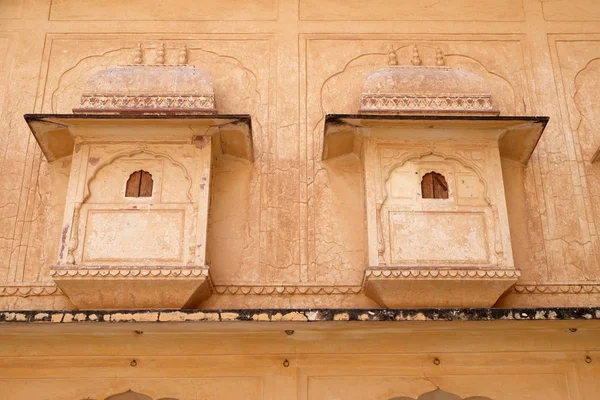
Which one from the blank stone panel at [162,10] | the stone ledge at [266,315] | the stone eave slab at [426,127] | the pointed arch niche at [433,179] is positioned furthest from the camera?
the blank stone panel at [162,10]

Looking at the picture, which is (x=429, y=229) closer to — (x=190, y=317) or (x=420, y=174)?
(x=420, y=174)

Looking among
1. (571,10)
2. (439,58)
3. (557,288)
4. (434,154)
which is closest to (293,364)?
(434,154)

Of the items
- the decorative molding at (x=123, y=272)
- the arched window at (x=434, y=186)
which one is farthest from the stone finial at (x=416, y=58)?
the decorative molding at (x=123, y=272)

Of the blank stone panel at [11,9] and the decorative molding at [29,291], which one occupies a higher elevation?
the blank stone panel at [11,9]

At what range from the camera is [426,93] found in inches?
270

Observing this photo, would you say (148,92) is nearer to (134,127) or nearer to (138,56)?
(134,127)

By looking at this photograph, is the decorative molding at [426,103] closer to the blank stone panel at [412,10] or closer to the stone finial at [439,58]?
the stone finial at [439,58]

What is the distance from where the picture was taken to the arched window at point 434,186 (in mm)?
6469

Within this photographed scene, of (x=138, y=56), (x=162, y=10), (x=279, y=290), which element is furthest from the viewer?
(x=162, y=10)

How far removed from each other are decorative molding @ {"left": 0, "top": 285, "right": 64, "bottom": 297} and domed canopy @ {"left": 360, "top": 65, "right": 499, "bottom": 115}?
2.77 m

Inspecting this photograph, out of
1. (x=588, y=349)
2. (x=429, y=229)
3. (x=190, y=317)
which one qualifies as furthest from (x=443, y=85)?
(x=190, y=317)

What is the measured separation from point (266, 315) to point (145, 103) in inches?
86.6

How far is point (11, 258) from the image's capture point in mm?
6535

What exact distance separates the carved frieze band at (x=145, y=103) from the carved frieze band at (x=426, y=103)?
4.23 ft
